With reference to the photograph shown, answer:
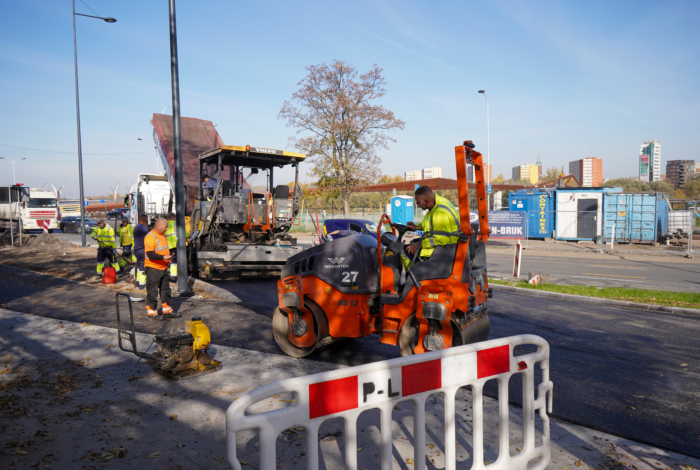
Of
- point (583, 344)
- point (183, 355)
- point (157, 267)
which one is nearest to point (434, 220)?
point (183, 355)

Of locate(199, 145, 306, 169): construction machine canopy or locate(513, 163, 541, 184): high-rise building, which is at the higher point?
locate(513, 163, 541, 184): high-rise building

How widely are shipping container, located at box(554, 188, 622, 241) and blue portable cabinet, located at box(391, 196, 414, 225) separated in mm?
7562

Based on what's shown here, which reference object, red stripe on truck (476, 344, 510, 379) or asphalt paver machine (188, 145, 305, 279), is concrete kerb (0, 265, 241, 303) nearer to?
asphalt paver machine (188, 145, 305, 279)

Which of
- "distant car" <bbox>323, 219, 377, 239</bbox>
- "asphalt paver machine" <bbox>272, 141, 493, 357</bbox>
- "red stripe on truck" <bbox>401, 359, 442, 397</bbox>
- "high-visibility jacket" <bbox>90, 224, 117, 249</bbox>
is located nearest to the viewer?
"red stripe on truck" <bbox>401, 359, 442, 397</bbox>

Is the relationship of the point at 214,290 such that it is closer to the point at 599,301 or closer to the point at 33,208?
the point at 599,301

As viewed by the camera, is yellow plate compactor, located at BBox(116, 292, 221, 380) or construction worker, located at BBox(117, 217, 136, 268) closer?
yellow plate compactor, located at BBox(116, 292, 221, 380)

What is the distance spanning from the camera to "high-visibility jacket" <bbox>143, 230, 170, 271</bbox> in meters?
7.58

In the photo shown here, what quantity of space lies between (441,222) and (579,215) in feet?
72.1

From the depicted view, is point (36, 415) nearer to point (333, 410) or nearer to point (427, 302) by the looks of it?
point (333, 410)

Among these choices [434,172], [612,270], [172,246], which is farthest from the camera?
[434,172]

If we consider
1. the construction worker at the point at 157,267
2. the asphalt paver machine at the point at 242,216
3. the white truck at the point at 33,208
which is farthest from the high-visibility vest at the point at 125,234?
the white truck at the point at 33,208

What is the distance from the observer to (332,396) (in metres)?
2.24

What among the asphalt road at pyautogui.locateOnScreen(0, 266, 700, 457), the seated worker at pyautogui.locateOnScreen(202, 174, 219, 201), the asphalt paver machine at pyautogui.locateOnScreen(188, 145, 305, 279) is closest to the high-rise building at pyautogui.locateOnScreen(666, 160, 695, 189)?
the asphalt paver machine at pyautogui.locateOnScreen(188, 145, 305, 279)

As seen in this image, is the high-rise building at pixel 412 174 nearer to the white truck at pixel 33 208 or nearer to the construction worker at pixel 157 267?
the white truck at pixel 33 208
